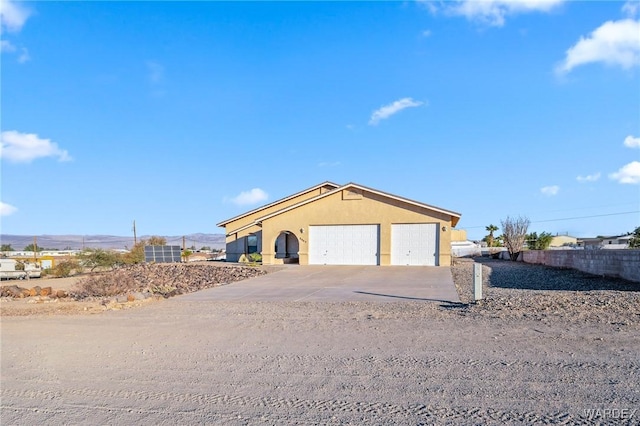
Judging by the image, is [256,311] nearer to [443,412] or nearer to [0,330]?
[0,330]

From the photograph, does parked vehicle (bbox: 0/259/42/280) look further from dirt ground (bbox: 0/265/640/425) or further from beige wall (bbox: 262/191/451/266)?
dirt ground (bbox: 0/265/640/425)

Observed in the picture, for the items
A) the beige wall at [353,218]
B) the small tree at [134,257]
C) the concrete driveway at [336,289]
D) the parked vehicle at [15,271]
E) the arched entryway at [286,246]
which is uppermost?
the beige wall at [353,218]

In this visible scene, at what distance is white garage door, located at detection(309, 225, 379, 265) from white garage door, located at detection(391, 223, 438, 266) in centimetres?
117

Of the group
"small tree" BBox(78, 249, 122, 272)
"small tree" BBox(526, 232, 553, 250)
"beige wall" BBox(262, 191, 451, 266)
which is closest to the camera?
"beige wall" BBox(262, 191, 451, 266)

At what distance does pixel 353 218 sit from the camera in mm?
27484

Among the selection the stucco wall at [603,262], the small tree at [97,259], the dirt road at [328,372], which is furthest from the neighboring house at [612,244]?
the small tree at [97,259]

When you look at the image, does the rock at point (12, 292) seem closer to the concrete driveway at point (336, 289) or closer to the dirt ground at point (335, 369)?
the concrete driveway at point (336, 289)

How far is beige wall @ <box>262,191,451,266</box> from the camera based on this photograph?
26078 mm

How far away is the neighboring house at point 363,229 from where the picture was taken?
85.8ft

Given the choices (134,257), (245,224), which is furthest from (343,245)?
(134,257)

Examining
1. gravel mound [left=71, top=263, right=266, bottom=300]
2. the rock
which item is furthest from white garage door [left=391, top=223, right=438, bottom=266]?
the rock

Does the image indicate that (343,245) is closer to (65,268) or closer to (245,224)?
(245,224)

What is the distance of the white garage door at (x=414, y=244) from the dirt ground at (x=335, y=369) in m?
16.4

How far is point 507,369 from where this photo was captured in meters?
5.34
